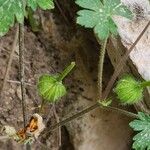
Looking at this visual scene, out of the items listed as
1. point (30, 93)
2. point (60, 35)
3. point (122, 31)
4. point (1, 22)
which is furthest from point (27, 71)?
point (1, 22)

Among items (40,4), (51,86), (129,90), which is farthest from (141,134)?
(40,4)

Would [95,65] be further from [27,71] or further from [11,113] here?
[11,113]

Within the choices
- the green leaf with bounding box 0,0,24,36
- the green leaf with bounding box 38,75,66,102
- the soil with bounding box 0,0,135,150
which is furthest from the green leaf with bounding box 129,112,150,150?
the green leaf with bounding box 0,0,24,36

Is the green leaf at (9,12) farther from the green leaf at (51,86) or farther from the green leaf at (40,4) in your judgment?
the green leaf at (51,86)

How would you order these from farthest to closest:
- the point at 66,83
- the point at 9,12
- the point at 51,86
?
the point at 66,83 < the point at 51,86 < the point at 9,12

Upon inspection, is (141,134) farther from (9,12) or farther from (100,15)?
(9,12)
